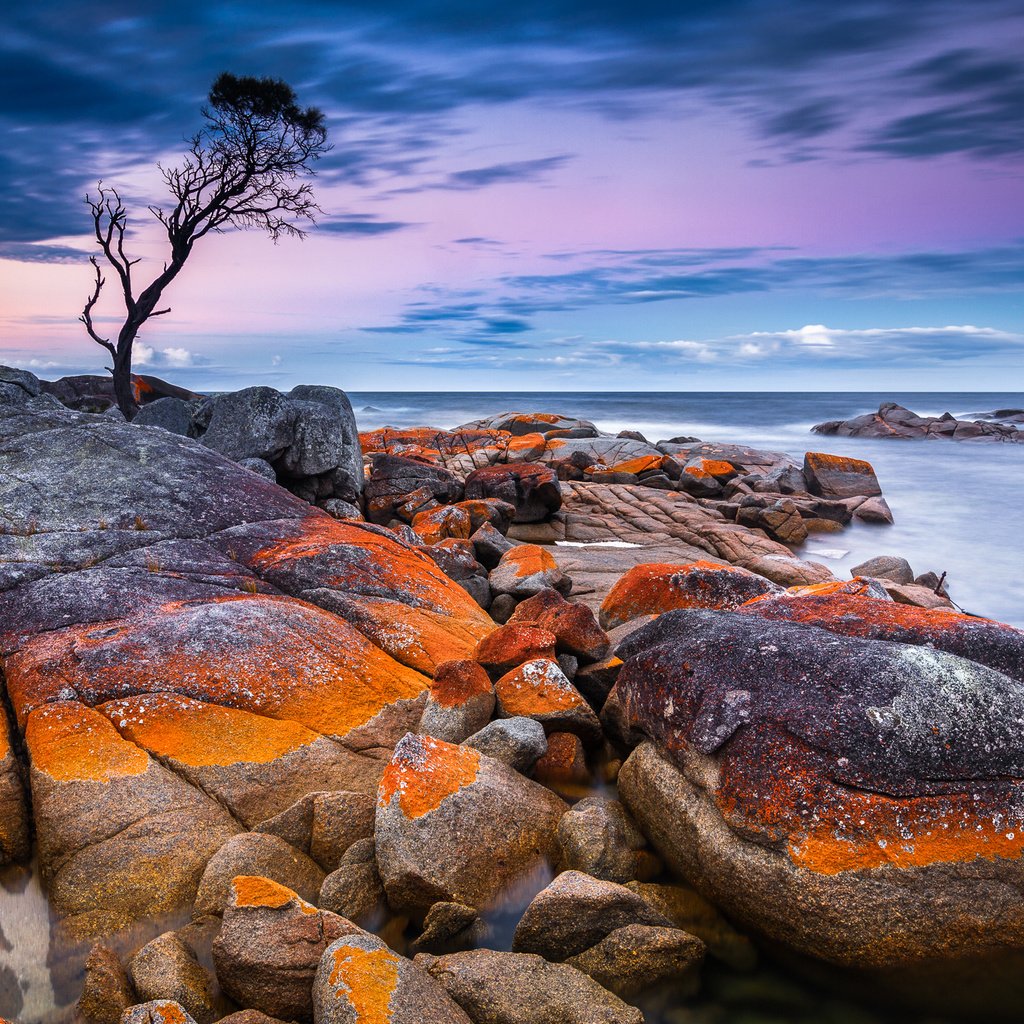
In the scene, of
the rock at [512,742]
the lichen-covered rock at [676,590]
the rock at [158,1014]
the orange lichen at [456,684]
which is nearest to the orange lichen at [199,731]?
the orange lichen at [456,684]

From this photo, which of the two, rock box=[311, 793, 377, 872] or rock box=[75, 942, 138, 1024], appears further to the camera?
Result: rock box=[311, 793, 377, 872]

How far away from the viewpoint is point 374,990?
3.99 metres

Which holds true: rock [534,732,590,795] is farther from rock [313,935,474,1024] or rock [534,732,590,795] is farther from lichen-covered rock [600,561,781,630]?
lichen-covered rock [600,561,781,630]

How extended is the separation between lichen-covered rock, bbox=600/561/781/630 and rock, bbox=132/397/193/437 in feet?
41.6

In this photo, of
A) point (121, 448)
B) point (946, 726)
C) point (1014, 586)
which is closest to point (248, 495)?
point (121, 448)

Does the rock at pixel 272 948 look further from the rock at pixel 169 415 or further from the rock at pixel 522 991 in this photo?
the rock at pixel 169 415

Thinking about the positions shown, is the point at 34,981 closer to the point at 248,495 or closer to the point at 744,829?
the point at 744,829

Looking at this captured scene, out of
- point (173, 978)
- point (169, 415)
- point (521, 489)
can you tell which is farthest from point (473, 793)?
point (169, 415)

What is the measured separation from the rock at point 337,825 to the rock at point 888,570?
1284 centimetres

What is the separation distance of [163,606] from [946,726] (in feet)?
21.9

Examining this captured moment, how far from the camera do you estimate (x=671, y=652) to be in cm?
622

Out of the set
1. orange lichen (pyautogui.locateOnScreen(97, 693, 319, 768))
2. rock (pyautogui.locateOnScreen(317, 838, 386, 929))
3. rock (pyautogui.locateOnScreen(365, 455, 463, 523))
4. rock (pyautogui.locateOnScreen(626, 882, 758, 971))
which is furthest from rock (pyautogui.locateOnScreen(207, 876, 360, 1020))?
rock (pyautogui.locateOnScreen(365, 455, 463, 523))

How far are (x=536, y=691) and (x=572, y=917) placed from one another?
2477mm

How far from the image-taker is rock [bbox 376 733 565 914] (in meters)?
5.19
